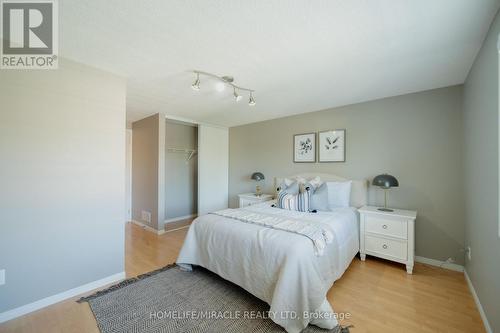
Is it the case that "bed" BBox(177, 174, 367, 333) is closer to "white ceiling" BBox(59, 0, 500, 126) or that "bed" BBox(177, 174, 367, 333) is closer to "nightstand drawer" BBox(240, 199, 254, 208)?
"nightstand drawer" BBox(240, 199, 254, 208)

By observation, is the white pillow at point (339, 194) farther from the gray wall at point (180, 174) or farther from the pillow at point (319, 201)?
the gray wall at point (180, 174)

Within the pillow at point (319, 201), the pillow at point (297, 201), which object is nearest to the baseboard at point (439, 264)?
the pillow at point (319, 201)

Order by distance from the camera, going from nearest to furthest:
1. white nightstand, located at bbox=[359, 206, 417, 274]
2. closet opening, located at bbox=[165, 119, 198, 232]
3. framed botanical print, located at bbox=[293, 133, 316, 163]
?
white nightstand, located at bbox=[359, 206, 417, 274]
framed botanical print, located at bbox=[293, 133, 316, 163]
closet opening, located at bbox=[165, 119, 198, 232]

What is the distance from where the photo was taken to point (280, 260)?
167cm

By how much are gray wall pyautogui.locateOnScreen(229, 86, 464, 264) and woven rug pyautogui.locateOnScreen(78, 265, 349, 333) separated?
204cm

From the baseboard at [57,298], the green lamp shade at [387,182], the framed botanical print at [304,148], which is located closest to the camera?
the baseboard at [57,298]

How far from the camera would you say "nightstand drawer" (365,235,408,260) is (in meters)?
2.48

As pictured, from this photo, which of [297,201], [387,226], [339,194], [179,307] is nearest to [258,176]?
[297,201]

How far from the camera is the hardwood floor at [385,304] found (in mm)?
1623

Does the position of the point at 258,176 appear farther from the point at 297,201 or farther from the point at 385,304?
the point at 385,304

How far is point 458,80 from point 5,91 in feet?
15.1

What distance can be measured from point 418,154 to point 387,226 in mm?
1079

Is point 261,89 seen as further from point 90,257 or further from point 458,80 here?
point 90,257

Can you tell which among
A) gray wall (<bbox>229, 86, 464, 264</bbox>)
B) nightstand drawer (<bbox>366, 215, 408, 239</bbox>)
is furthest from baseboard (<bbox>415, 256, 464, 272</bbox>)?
nightstand drawer (<bbox>366, 215, 408, 239</bbox>)
